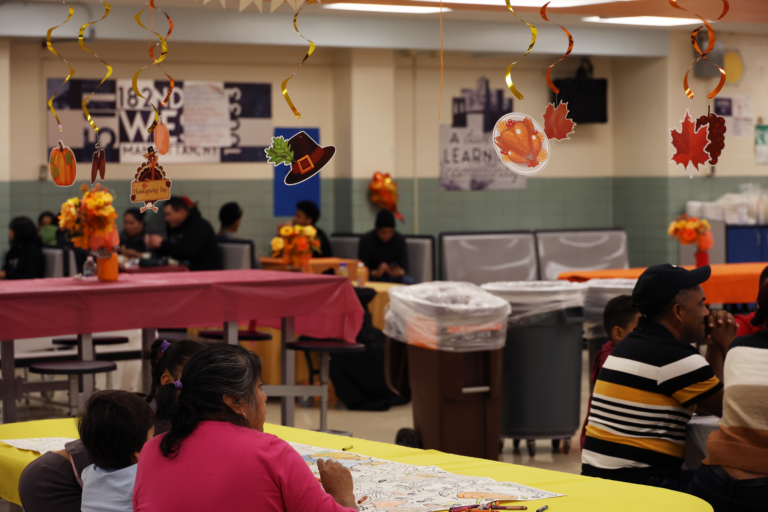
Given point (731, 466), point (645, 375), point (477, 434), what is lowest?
point (477, 434)

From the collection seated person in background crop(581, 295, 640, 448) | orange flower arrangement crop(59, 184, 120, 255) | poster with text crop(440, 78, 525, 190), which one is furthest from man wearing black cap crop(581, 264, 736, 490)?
poster with text crop(440, 78, 525, 190)

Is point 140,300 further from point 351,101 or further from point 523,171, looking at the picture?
point 351,101

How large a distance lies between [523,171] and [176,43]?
298 inches

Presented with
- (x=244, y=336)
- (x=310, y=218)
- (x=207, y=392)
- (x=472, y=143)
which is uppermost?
(x=472, y=143)

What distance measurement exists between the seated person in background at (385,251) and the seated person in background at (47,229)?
119 inches

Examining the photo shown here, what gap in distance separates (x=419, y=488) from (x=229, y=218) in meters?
7.48

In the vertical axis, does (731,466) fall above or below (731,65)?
below

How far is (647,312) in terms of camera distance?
11.5 ft

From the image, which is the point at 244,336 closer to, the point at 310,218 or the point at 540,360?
the point at 540,360

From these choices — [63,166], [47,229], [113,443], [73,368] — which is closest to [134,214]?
[47,229]

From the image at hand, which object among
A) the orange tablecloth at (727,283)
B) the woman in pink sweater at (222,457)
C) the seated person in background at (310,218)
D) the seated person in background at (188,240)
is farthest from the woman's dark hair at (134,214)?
the woman in pink sweater at (222,457)

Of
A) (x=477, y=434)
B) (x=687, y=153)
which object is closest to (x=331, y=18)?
(x=477, y=434)

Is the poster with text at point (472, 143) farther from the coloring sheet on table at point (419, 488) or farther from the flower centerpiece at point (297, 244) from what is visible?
the coloring sheet on table at point (419, 488)

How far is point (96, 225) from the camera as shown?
5.70m
